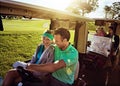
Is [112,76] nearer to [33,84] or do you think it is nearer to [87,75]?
[87,75]

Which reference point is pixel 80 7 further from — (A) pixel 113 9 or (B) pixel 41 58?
(B) pixel 41 58

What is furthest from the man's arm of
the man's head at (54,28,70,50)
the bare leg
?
the bare leg

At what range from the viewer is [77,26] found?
6051mm

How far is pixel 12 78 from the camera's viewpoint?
3.87 m

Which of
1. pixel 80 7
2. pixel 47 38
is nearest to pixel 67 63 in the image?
pixel 47 38

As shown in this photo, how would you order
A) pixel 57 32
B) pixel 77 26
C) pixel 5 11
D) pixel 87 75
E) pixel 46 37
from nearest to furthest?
Answer: pixel 5 11 < pixel 57 32 < pixel 46 37 < pixel 77 26 < pixel 87 75

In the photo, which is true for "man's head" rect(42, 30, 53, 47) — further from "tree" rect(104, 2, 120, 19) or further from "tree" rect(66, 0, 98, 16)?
"tree" rect(104, 2, 120, 19)

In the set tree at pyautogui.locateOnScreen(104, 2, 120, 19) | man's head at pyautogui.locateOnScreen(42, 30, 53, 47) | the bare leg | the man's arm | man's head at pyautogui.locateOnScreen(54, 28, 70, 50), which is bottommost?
the bare leg

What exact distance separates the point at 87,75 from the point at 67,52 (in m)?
3.40

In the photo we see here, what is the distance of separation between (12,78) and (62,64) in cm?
97

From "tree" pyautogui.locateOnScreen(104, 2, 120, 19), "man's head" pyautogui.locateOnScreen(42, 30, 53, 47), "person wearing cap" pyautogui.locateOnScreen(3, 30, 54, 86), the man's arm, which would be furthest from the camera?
"tree" pyautogui.locateOnScreen(104, 2, 120, 19)

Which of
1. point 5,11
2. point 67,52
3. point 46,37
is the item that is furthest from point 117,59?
point 5,11

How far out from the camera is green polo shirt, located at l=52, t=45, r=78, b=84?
137 inches

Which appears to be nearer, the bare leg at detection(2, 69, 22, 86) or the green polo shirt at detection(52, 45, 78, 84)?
the green polo shirt at detection(52, 45, 78, 84)
